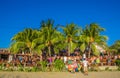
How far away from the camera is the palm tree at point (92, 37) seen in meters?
38.9

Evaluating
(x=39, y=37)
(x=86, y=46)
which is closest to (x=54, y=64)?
(x=39, y=37)

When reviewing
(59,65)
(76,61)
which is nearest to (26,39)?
(76,61)

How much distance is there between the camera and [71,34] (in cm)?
3962

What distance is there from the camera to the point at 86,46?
40.2m

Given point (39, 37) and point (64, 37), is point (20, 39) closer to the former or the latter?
point (39, 37)

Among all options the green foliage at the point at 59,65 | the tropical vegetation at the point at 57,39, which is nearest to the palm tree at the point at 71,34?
the tropical vegetation at the point at 57,39

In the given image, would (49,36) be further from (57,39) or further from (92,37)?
(92,37)

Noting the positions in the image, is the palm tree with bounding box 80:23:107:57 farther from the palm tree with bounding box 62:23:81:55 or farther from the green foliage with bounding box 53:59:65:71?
the green foliage with bounding box 53:59:65:71

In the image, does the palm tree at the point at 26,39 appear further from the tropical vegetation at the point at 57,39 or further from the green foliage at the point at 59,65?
the green foliage at the point at 59,65

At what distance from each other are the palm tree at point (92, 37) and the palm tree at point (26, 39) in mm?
7252

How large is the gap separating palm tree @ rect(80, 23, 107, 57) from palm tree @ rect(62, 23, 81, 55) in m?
1.26

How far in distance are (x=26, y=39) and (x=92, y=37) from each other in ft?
33.4

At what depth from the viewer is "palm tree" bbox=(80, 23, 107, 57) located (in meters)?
38.9

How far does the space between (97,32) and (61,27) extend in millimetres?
5684
